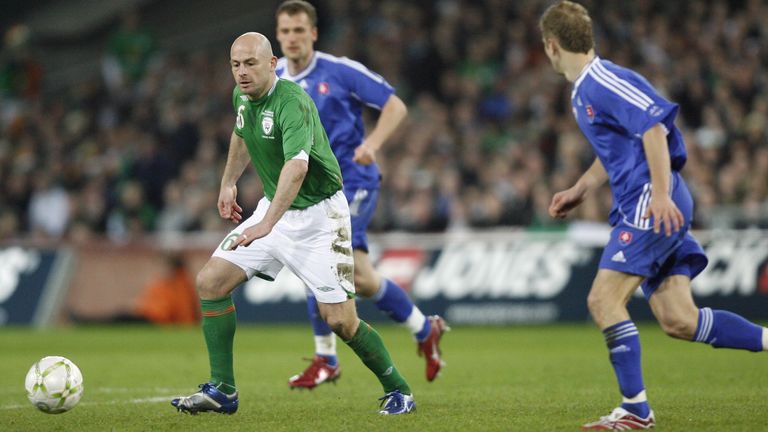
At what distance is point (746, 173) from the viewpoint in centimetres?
1596

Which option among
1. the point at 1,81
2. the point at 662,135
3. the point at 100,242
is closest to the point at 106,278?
the point at 100,242

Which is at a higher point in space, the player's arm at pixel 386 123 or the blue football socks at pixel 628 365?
the player's arm at pixel 386 123

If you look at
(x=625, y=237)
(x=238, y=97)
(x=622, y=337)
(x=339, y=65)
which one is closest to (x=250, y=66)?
(x=238, y=97)

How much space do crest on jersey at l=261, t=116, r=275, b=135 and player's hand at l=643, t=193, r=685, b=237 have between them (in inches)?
88.3

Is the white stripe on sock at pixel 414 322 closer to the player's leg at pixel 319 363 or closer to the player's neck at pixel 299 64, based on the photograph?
the player's leg at pixel 319 363

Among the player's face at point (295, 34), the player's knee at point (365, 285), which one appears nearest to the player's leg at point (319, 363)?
the player's knee at point (365, 285)

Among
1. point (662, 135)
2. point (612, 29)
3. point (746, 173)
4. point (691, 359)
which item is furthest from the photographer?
point (612, 29)

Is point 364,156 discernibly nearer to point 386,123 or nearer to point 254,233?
point 386,123

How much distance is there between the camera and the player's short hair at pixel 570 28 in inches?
243

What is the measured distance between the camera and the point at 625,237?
6.13 m

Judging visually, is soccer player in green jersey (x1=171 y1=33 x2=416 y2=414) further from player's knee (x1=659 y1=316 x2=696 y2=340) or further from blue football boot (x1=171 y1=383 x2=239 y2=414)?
player's knee (x1=659 y1=316 x2=696 y2=340)

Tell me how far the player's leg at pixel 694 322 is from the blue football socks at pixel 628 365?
426mm

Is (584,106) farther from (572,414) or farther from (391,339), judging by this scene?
(391,339)

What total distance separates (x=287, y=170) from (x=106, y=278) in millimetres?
11816
